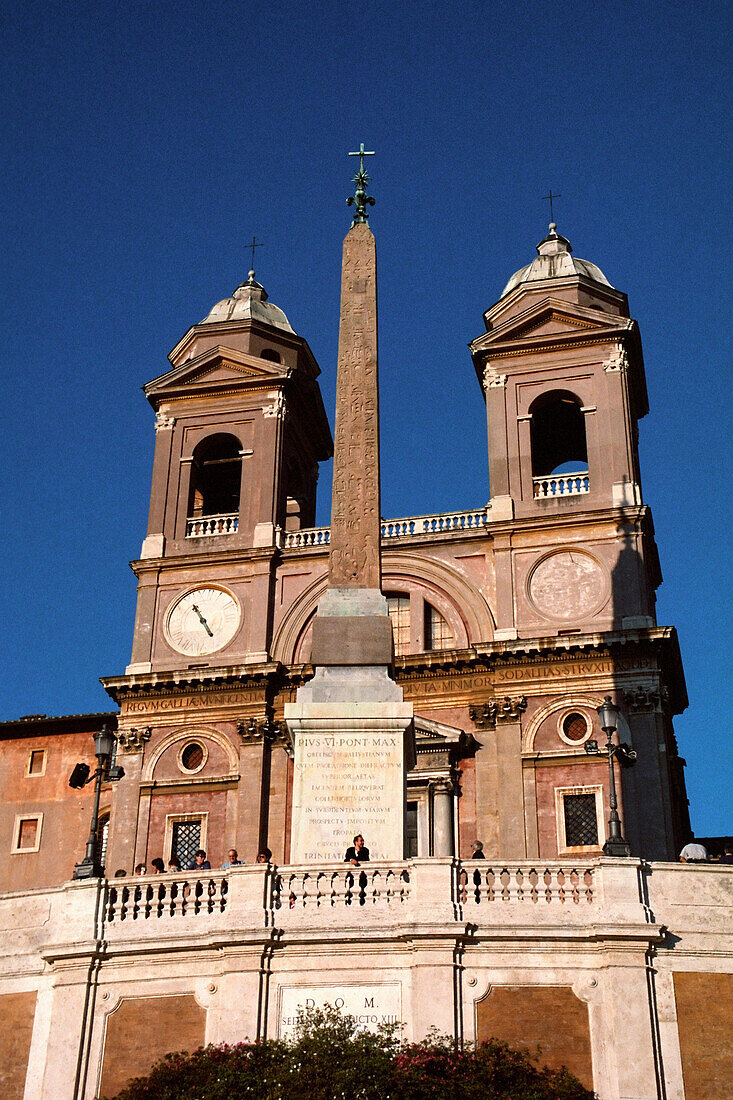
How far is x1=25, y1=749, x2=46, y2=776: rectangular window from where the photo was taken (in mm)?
44469

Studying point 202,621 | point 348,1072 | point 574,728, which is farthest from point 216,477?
point 348,1072

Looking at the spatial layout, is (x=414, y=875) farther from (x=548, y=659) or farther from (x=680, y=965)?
(x=548, y=659)

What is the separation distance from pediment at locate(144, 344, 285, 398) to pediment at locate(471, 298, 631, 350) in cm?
662

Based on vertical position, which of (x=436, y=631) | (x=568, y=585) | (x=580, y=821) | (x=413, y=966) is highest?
(x=568, y=585)

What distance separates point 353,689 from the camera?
24.1m

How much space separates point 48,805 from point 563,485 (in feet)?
58.3

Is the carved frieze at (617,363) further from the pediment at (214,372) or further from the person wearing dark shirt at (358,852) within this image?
the person wearing dark shirt at (358,852)

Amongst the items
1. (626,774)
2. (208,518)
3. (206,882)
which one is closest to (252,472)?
(208,518)

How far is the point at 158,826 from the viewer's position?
38.7m

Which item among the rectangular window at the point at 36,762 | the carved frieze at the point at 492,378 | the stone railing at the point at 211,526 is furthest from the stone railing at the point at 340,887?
the rectangular window at the point at 36,762

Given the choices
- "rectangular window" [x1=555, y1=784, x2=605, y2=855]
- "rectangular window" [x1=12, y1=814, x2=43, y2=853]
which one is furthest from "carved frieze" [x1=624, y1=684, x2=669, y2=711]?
"rectangular window" [x1=12, y1=814, x2=43, y2=853]

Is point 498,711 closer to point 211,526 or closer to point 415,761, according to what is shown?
point 415,761

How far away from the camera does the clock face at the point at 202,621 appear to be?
136 ft

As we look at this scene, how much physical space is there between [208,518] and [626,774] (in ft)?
48.6
